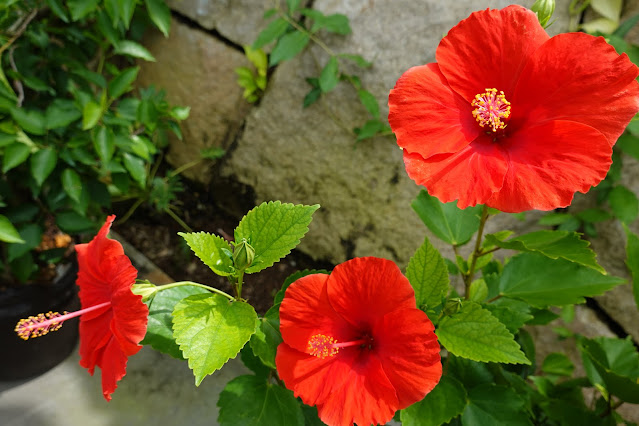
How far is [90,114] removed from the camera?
1.32 meters

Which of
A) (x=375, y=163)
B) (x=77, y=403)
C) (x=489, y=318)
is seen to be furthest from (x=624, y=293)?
(x=77, y=403)

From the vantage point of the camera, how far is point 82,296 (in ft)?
2.18

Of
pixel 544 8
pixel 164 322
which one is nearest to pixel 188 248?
pixel 164 322

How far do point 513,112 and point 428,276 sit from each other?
0.76 ft

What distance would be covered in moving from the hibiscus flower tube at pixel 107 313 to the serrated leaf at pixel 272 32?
3.33 ft

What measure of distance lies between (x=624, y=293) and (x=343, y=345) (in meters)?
1.17

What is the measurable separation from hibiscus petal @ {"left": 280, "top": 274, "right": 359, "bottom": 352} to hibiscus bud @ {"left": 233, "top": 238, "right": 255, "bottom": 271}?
6cm

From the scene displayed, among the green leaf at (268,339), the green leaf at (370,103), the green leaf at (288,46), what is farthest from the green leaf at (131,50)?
the green leaf at (268,339)

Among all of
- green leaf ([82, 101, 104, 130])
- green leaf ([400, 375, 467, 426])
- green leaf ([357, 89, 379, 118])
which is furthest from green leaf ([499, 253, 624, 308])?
green leaf ([82, 101, 104, 130])

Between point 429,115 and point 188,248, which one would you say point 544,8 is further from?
point 188,248

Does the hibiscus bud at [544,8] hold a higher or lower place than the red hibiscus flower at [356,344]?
higher

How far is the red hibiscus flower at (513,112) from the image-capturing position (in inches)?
20.9

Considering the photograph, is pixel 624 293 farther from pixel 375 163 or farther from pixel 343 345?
pixel 343 345

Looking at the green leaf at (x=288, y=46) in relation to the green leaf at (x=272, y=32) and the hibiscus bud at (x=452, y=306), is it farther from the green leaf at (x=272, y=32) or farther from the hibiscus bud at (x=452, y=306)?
the hibiscus bud at (x=452, y=306)
